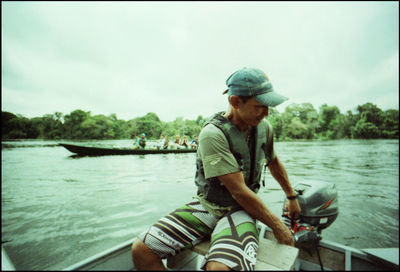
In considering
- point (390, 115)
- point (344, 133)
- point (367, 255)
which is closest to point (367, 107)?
point (390, 115)

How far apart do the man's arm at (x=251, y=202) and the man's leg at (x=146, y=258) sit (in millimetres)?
708

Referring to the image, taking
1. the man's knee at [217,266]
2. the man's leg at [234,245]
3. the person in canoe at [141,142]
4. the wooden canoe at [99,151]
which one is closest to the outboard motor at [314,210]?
the man's leg at [234,245]

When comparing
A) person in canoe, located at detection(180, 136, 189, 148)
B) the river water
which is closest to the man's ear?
the river water

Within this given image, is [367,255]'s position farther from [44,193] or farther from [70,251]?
[44,193]

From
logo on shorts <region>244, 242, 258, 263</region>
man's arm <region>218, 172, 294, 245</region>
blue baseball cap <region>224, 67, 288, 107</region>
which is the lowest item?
logo on shorts <region>244, 242, 258, 263</region>

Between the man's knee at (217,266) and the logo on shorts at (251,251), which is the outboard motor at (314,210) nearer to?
the logo on shorts at (251,251)

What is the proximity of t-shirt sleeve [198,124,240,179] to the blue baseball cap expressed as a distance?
32 cm

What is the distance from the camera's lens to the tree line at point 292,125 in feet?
62.5

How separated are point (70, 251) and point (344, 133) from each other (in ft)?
200

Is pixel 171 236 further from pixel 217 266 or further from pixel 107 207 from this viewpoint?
pixel 107 207

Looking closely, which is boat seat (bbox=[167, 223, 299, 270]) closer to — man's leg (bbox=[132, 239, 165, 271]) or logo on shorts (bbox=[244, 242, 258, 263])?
logo on shorts (bbox=[244, 242, 258, 263])

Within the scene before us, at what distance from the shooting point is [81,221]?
15.7 ft

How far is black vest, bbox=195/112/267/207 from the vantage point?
145 cm

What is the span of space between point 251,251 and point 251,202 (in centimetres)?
29
